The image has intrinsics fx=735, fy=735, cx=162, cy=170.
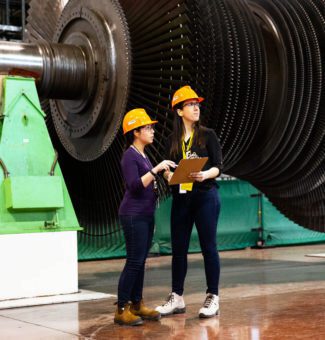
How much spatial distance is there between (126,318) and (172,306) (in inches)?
15.0

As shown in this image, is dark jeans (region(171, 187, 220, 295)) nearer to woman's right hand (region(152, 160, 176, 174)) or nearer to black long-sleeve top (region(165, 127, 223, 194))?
black long-sleeve top (region(165, 127, 223, 194))

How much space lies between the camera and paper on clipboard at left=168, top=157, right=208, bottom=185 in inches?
139

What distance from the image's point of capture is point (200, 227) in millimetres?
3803

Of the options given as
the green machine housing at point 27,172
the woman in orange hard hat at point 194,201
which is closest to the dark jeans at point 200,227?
the woman in orange hard hat at point 194,201

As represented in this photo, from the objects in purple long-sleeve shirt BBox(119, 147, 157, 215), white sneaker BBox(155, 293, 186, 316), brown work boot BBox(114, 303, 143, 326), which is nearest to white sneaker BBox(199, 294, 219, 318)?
white sneaker BBox(155, 293, 186, 316)

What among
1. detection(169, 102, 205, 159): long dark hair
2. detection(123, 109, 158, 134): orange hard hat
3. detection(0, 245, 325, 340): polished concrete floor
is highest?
detection(123, 109, 158, 134): orange hard hat

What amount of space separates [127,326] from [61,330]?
0.32 m

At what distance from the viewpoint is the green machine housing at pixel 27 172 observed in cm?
448

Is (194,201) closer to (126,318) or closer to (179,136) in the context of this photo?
(179,136)

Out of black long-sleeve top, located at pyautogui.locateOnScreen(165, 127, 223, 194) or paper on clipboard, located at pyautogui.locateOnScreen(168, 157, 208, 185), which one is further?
black long-sleeve top, located at pyautogui.locateOnScreen(165, 127, 223, 194)

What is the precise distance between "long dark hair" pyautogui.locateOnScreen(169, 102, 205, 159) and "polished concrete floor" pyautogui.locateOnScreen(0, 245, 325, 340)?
0.87 m

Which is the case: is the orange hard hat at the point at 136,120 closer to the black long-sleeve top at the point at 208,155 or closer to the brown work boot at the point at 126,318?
the black long-sleeve top at the point at 208,155

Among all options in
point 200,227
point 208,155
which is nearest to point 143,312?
point 200,227

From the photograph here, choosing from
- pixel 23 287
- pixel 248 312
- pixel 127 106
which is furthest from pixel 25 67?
pixel 248 312
